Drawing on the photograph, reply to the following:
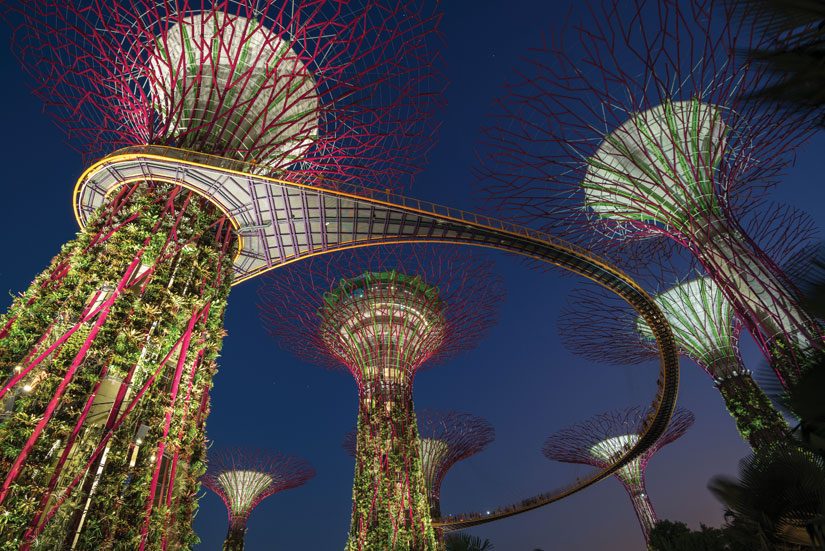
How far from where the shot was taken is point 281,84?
1472 cm

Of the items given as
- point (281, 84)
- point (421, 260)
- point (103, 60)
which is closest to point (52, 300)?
point (103, 60)

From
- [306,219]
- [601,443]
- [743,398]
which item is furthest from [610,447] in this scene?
[306,219]

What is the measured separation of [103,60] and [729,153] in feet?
54.6

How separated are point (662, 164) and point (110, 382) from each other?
15.8 m

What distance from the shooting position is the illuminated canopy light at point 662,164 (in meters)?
12.3

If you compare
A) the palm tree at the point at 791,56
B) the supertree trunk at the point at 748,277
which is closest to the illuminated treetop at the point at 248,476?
the supertree trunk at the point at 748,277

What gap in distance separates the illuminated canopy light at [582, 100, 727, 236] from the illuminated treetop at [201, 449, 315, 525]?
1251 inches

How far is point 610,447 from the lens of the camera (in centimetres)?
3406

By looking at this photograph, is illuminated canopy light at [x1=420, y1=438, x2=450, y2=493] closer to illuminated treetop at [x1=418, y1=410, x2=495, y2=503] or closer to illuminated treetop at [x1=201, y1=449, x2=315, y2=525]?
illuminated treetop at [x1=418, y1=410, x2=495, y2=503]

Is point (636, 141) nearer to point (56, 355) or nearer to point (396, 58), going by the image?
point (396, 58)

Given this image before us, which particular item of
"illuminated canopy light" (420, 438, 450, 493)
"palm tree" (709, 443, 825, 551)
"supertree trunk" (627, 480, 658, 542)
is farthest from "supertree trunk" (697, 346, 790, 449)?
"illuminated canopy light" (420, 438, 450, 493)

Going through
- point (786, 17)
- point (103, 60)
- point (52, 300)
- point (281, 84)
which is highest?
point (281, 84)

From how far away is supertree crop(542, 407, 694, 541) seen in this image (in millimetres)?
33219

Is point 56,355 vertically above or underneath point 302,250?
underneath
